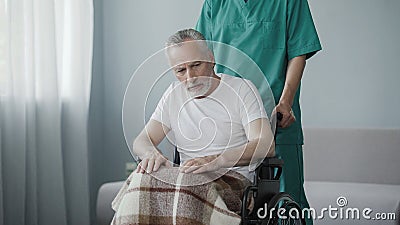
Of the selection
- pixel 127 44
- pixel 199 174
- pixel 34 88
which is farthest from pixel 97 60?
pixel 199 174

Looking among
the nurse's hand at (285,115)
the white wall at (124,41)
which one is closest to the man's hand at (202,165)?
the nurse's hand at (285,115)

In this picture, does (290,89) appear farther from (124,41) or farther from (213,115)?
(124,41)

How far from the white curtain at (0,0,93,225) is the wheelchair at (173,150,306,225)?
1.74 metres

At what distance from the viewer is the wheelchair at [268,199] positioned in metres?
1.70

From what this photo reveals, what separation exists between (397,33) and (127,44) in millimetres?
1456

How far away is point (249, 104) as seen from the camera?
1825 millimetres

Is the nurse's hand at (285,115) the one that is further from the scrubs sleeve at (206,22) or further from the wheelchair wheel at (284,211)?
the scrubs sleeve at (206,22)

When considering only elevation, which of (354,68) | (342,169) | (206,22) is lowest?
(342,169)

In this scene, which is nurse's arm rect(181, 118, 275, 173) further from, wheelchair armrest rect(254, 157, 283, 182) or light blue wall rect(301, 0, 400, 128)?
light blue wall rect(301, 0, 400, 128)

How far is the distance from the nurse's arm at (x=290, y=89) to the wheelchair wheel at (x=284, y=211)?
20cm

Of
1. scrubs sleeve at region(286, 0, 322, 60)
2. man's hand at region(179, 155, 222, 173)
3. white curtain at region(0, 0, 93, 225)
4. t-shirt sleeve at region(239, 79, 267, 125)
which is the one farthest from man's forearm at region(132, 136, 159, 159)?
white curtain at region(0, 0, 93, 225)

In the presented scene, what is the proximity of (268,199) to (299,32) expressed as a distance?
0.51 m

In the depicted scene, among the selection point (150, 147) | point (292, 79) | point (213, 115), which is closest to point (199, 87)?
point (213, 115)

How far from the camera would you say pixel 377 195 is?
301 cm
